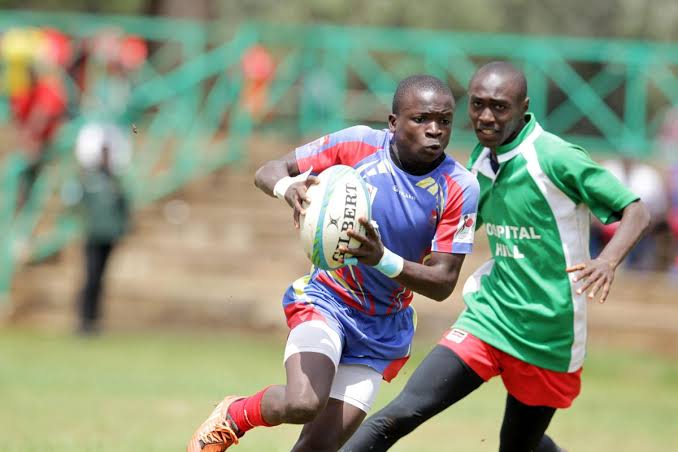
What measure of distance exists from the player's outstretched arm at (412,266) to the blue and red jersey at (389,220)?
0.07 m

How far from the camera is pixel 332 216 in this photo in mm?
5254

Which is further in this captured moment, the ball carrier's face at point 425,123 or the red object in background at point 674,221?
the red object in background at point 674,221

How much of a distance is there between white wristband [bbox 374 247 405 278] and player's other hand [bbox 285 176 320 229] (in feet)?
1.41

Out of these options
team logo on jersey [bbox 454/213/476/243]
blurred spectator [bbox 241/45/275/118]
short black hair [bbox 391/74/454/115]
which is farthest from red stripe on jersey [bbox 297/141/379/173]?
blurred spectator [bbox 241/45/275/118]

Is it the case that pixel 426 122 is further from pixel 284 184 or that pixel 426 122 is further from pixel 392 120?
pixel 284 184

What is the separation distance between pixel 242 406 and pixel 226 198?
40.4 ft

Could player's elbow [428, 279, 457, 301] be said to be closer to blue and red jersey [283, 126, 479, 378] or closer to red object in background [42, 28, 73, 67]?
blue and red jersey [283, 126, 479, 378]

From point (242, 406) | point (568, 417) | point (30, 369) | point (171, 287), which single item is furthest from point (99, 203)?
point (242, 406)

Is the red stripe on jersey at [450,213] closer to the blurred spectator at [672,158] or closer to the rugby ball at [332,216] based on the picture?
the rugby ball at [332,216]

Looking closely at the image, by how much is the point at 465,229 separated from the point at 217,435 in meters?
1.64

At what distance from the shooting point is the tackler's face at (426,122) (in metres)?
5.67

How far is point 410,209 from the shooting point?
5816mm

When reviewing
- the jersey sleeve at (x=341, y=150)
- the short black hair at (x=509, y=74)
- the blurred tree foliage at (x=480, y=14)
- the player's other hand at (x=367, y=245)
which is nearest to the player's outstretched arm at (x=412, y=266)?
the player's other hand at (x=367, y=245)

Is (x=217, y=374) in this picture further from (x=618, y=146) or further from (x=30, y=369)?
(x=618, y=146)
